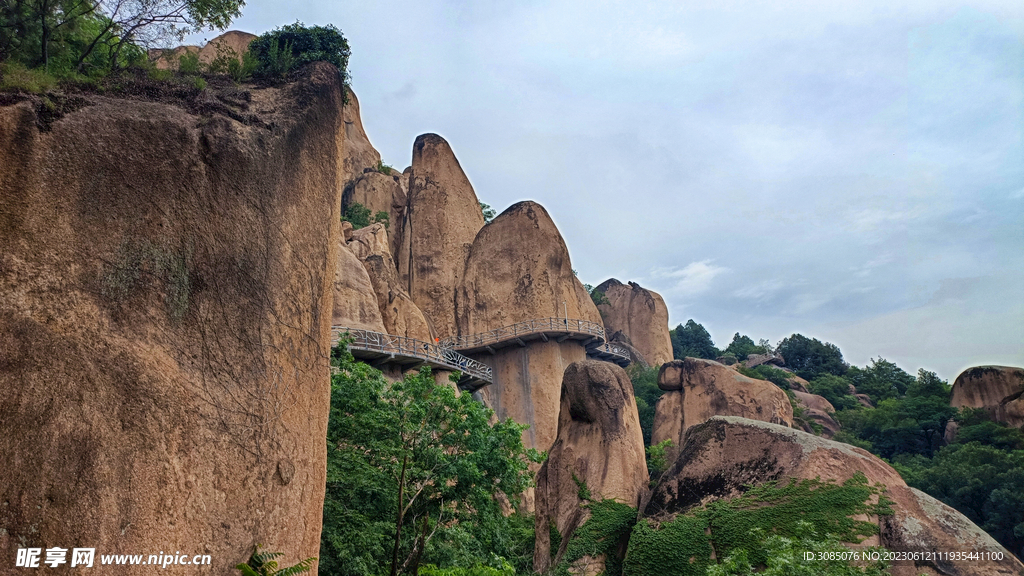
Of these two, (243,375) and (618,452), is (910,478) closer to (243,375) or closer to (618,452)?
(618,452)

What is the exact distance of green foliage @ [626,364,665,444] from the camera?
110 feet

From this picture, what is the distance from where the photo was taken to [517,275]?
3319cm

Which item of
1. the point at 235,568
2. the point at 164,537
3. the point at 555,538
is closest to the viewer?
the point at 164,537

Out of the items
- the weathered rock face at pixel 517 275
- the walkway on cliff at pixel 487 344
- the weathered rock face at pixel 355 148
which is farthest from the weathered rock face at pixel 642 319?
the weathered rock face at pixel 355 148

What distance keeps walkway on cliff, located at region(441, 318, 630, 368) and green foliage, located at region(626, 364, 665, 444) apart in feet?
12.4

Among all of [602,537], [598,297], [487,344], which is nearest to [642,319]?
[598,297]

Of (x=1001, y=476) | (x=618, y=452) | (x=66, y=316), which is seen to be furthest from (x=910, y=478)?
(x=66, y=316)

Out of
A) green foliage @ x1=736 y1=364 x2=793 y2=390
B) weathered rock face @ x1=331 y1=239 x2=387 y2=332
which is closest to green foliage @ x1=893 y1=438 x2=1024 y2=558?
green foliage @ x1=736 y1=364 x2=793 y2=390

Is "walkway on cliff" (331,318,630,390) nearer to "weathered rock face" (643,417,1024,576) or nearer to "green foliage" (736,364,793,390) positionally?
"green foliage" (736,364,793,390)

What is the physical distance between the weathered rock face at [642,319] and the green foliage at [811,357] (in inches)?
555

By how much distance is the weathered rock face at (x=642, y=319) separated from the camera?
155ft

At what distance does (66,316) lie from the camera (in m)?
6.04

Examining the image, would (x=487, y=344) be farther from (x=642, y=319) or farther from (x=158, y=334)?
(x=158, y=334)

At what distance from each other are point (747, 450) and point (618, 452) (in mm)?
4452
